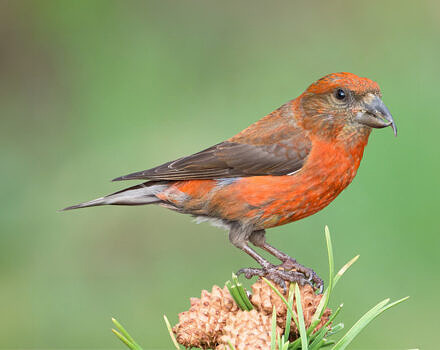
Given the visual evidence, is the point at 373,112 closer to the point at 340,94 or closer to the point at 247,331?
the point at 340,94

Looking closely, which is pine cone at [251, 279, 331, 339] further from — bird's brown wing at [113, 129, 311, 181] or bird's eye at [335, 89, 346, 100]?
bird's eye at [335, 89, 346, 100]

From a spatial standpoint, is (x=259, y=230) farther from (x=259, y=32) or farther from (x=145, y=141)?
(x=259, y=32)

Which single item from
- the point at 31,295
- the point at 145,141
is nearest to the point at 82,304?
the point at 31,295

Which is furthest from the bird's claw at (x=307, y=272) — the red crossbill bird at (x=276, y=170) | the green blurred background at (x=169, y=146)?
the green blurred background at (x=169, y=146)

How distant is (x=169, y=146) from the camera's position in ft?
17.5

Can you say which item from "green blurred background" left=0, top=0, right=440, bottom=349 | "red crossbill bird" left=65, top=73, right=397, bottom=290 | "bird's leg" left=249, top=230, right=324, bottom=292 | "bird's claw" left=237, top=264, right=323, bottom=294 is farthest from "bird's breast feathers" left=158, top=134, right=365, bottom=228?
"green blurred background" left=0, top=0, right=440, bottom=349

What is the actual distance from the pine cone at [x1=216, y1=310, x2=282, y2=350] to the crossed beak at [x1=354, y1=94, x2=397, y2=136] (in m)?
1.15

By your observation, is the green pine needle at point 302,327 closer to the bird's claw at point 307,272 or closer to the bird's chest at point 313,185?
the bird's claw at point 307,272

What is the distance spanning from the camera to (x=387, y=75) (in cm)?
553

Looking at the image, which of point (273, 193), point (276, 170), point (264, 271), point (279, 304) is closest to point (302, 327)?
point (279, 304)

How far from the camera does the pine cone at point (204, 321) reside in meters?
2.09

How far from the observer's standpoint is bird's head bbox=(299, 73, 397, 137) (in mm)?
2930

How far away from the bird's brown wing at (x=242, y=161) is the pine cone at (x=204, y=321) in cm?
96

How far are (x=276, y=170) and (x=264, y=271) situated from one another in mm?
722
